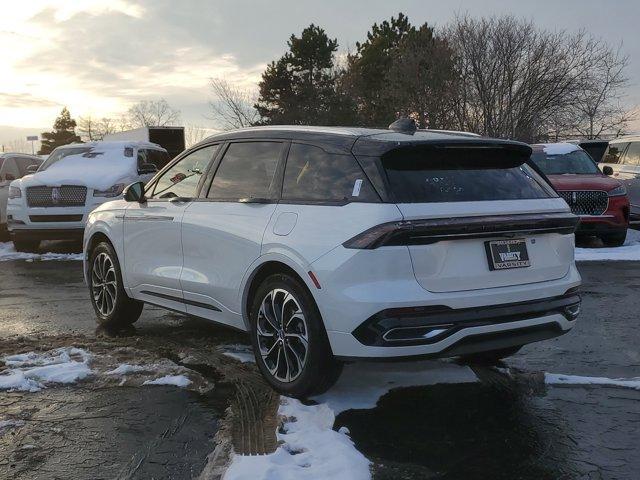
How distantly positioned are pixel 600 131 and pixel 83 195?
99.8 feet

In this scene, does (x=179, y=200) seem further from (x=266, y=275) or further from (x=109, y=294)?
(x=109, y=294)

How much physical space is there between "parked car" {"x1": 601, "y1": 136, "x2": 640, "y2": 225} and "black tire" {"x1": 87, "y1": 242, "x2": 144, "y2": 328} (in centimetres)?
1087

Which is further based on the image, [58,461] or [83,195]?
[83,195]

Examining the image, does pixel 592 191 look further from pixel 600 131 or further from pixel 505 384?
pixel 600 131

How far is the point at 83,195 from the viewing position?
1180 centimetres

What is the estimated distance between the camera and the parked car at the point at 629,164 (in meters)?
13.8

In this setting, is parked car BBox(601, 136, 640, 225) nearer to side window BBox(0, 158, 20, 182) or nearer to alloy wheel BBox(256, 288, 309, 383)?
alloy wheel BBox(256, 288, 309, 383)

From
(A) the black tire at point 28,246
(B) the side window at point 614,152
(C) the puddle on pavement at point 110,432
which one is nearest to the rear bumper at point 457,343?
(C) the puddle on pavement at point 110,432

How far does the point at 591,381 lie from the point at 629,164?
442 inches

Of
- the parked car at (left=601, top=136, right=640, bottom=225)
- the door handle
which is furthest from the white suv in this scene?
the parked car at (left=601, top=136, right=640, bottom=225)

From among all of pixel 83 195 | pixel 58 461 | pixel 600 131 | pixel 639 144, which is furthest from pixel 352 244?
pixel 600 131

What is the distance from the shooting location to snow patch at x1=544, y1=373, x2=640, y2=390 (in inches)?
174

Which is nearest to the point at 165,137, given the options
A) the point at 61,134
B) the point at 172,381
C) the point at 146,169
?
the point at 146,169

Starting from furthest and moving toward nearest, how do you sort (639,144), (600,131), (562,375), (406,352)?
(600,131) → (639,144) → (562,375) → (406,352)
